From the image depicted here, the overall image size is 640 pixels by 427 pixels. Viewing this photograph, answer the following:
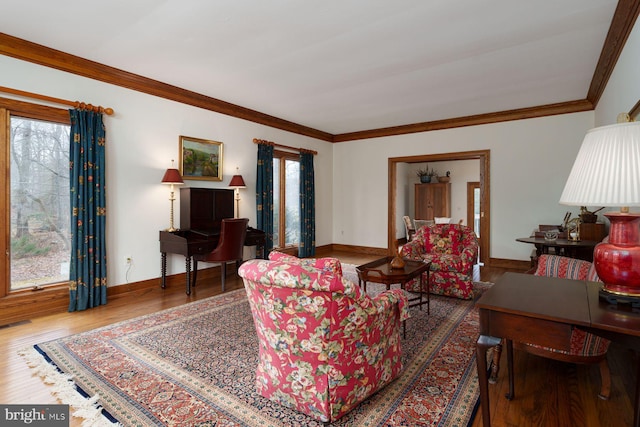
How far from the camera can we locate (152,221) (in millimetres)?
4582

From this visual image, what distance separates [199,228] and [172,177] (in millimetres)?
826

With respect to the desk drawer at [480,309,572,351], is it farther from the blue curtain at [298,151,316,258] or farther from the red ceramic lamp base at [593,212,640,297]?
the blue curtain at [298,151,316,258]

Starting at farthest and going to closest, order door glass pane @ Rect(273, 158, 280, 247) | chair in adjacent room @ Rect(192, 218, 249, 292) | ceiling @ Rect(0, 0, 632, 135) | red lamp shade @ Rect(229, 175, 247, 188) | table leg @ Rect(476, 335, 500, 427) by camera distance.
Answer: door glass pane @ Rect(273, 158, 280, 247)
red lamp shade @ Rect(229, 175, 247, 188)
chair in adjacent room @ Rect(192, 218, 249, 292)
ceiling @ Rect(0, 0, 632, 135)
table leg @ Rect(476, 335, 500, 427)

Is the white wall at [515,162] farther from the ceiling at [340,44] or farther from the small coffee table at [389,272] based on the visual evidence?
the small coffee table at [389,272]

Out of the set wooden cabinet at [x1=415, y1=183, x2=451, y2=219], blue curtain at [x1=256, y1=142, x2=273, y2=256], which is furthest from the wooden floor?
wooden cabinet at [x1=415, y1=183, x2=451, y2=219]

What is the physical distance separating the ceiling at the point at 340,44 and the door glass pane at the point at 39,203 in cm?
97

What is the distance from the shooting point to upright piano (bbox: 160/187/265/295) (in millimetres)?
4375

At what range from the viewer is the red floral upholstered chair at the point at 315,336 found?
1.64 m

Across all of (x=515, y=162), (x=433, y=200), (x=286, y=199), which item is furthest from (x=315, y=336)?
(x=433, y=200)

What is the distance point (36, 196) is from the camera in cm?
362

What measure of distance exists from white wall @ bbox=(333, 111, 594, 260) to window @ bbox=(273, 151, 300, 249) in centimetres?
181

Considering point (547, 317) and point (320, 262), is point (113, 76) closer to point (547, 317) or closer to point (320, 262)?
point (320, 262)

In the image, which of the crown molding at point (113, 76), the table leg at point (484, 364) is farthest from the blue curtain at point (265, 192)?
the table leg at point (484, 364)

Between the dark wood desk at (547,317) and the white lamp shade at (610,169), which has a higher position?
the white lamp shade at (610,169)
